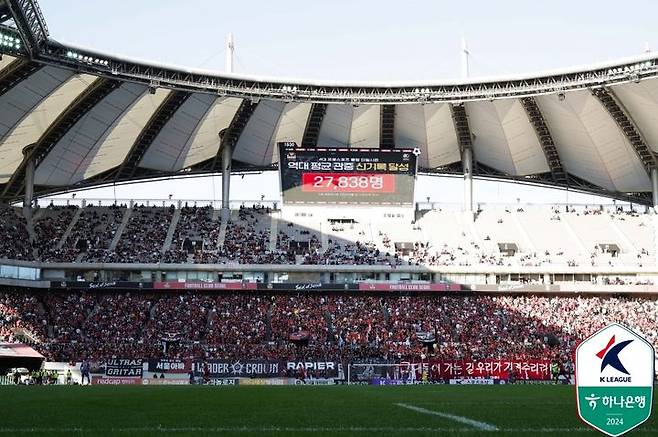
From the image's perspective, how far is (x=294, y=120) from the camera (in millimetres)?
67750

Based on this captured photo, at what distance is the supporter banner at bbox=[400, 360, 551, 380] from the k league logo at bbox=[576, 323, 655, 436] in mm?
41928

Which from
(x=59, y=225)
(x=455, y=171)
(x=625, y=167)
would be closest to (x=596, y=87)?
(x=625, y=167)

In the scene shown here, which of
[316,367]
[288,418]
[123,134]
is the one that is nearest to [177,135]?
[123,134]

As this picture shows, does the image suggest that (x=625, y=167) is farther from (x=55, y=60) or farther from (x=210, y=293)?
(x=55, y=60)

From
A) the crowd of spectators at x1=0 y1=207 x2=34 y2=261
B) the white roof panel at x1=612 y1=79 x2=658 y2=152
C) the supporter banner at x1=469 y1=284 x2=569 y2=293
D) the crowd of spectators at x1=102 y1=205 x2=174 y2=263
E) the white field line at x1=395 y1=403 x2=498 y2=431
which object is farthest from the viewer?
the crowd of spectators at x1=102 y1=205 x2=174 y2=263

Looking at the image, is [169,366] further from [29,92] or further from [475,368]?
[29,92]

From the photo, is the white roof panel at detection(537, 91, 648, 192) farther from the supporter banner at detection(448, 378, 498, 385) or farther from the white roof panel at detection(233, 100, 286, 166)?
the supporter banner at detection(448, 378, 498, 385)

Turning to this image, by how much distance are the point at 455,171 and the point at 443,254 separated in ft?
33.1

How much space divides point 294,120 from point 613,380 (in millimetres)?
61942

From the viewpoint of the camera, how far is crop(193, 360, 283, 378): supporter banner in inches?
1923

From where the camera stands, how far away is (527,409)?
18.5m

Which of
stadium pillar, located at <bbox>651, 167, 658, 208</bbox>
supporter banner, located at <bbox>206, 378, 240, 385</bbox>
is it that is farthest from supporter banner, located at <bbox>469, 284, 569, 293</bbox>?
supporter banner, located at <bbox>206, 378, 240, 385</bbox>

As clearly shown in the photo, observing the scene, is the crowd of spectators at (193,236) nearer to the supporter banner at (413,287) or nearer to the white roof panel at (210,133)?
the white roof panel at (210,133)

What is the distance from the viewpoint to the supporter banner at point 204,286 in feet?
210
